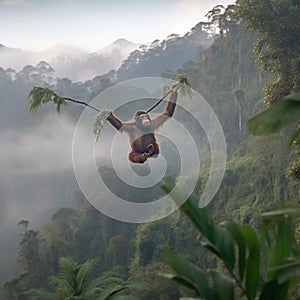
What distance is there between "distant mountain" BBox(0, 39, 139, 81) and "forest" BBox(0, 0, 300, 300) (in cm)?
5265

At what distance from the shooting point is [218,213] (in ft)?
81.7

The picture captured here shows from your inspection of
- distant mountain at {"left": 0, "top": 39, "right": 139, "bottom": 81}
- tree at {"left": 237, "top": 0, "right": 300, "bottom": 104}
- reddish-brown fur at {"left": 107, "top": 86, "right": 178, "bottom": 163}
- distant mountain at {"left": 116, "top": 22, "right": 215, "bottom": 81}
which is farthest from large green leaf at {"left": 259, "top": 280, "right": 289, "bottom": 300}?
distant mountain at {"left": 0, "top": 39, "right": 139, "bottom": 81}

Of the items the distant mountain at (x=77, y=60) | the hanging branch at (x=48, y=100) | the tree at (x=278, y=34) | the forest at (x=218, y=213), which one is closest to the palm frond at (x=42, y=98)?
Result: the hanging branch at (x=48, y=100)

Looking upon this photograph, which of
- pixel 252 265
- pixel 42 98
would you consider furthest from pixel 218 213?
pixel 252 265

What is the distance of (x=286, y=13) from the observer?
10594 mm

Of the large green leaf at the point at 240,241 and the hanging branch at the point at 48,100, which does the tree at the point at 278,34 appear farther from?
the large green leaf at the point at 240,241

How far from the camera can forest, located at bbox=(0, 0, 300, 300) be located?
1324 mm

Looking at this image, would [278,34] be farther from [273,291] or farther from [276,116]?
[273,291]

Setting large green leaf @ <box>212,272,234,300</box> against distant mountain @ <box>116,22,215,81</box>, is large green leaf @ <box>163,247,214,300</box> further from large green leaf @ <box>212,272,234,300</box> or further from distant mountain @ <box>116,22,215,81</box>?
distant mountain @ <box>116,22,215,81</box>

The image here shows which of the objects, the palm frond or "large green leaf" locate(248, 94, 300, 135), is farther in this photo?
the palm frond

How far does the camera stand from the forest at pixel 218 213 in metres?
1.32

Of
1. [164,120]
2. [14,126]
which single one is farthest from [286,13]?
[14,126]

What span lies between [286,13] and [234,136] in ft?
80.8

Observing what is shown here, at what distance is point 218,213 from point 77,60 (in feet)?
349
